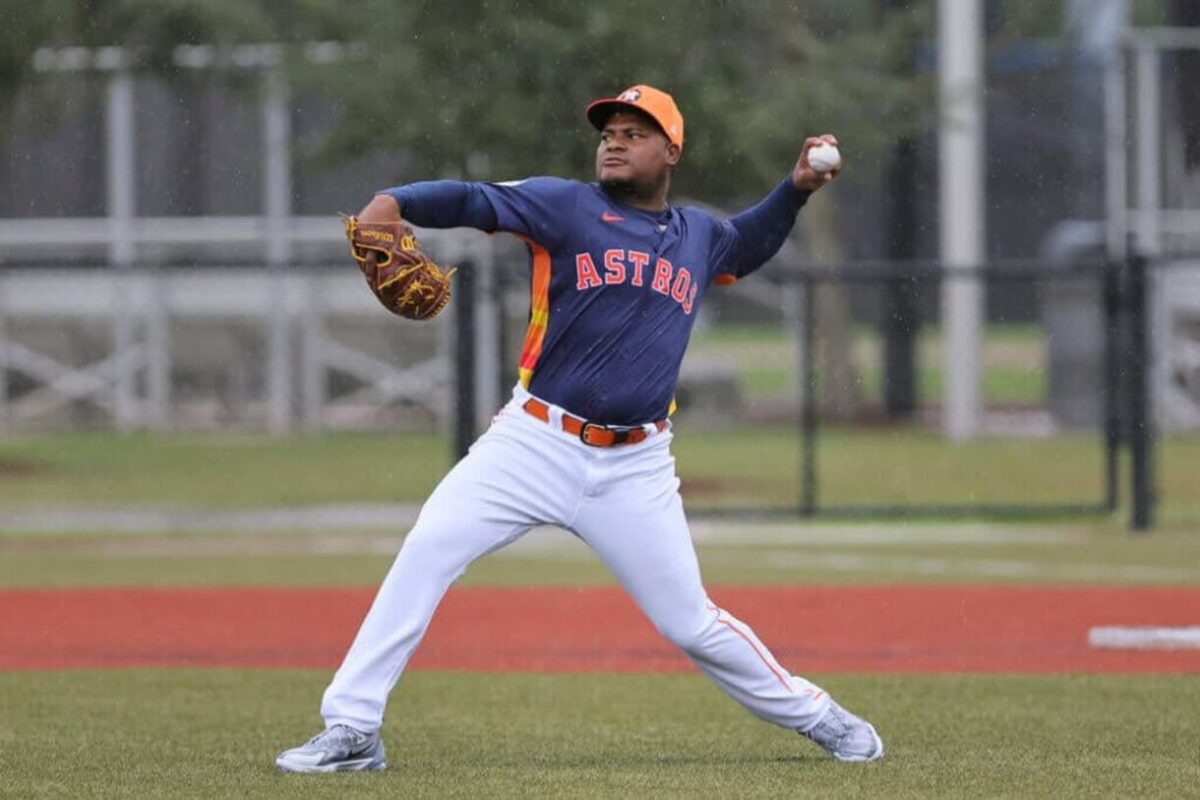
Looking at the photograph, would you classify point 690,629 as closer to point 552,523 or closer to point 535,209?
point 552,523

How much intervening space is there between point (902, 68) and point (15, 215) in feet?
40.7

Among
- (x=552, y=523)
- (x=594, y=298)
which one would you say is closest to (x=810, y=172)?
(x=594, y=298)

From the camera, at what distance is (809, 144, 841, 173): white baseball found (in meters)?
7.18

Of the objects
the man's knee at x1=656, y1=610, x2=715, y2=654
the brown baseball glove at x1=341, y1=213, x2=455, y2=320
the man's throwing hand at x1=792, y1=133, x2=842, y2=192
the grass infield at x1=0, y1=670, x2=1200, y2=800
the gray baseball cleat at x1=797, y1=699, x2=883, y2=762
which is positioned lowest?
the grass infield at x1=0, y1=670, x2=1200, y2=800

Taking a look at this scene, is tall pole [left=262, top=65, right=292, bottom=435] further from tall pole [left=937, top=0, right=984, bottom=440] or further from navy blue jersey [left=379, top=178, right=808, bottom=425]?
navy blue jersey [left=379, top=178, right=808, bottom=425]

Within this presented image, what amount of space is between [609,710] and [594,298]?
2.45m

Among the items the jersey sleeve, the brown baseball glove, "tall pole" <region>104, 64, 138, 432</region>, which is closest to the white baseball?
the jersey sleeve

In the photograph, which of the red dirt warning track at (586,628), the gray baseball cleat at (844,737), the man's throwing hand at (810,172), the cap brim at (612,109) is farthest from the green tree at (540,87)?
the gray baseball cleat at (844,737)

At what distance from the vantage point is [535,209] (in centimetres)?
693

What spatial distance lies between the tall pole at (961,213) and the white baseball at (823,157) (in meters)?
16.2

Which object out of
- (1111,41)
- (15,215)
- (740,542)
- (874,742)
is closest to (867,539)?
(740,542)

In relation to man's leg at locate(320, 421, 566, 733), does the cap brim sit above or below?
above

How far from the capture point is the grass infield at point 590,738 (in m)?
6.89

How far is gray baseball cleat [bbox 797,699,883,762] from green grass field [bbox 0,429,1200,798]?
0.07 m
